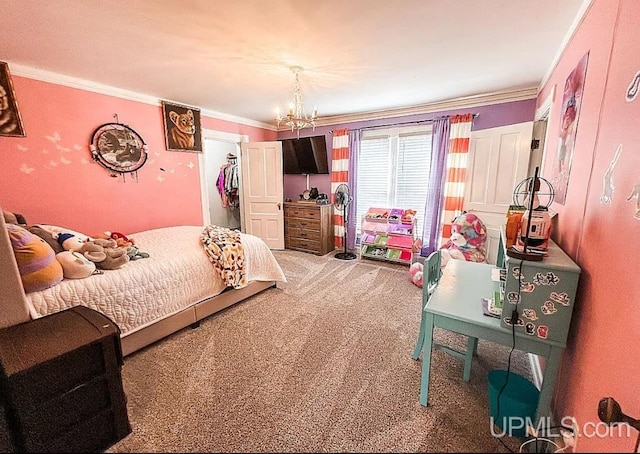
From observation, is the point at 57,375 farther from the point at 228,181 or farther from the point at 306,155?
the point at 228,181

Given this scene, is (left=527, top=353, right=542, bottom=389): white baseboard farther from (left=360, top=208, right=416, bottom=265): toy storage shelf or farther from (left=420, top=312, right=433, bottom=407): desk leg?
(left=360, top=208, right=416, bottom=265): toy storage shelf

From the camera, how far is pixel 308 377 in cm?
168

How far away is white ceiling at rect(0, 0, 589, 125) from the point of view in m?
1.60

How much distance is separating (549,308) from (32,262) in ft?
8.89

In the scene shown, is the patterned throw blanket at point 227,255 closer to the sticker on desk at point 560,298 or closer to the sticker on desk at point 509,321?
the sticker on desk at point 509,321

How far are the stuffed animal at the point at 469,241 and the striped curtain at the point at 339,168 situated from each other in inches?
80.8

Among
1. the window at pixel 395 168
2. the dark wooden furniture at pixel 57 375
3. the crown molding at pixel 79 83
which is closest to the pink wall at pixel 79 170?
the crown molding at pixel 79 83

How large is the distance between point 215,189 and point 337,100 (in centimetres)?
342

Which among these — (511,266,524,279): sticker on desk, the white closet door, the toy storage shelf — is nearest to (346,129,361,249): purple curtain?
the toy storage shelf

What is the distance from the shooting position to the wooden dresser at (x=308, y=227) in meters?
4.46

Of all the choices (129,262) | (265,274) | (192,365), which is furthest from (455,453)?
(265,274)

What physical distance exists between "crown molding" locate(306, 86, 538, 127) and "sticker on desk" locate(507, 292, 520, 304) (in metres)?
3.02

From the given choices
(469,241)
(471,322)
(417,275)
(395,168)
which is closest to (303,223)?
(395,168)

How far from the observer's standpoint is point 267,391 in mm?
1532
